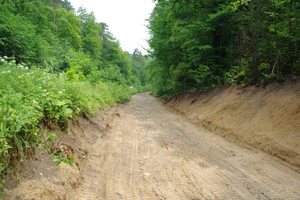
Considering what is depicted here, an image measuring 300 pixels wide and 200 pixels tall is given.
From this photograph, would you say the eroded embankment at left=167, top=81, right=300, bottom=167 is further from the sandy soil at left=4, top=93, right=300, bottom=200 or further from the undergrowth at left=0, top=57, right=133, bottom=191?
the undergrowth at left=0, top=57, right=133, bottom=191

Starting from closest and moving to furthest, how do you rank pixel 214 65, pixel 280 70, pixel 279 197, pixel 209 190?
1. pixel 279 197
2. pixel 209 190
3. pixel 280 70
4. pixel 214 65

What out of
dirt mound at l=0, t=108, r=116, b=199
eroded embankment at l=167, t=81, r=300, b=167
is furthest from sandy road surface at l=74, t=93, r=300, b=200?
eroded embankment at l=167, t=81, r=300, b=167

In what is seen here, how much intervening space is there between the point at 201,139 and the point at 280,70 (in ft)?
14.2

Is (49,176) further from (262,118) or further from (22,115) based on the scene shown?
(262,118)

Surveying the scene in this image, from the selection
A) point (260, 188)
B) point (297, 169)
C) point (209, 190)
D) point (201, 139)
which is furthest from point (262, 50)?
point (209, 190)

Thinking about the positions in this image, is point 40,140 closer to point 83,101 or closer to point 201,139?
point 83,101

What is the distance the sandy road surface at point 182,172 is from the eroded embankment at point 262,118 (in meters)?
0.47

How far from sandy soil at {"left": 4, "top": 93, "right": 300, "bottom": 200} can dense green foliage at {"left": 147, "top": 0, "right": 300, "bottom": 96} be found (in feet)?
13.5

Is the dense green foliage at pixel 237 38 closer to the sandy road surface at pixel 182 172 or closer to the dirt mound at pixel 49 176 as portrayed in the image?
the sandy road surface at pixel 182 172

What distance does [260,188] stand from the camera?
9.78 ft

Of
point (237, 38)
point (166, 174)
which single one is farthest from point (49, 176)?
A: point (237, 38)

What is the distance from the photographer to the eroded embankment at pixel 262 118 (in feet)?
14.5

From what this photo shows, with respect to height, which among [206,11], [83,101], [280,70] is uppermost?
[206,11]

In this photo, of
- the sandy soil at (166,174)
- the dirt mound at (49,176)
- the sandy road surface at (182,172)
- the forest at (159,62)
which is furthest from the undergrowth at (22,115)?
the sandy road surface at (182,172)
